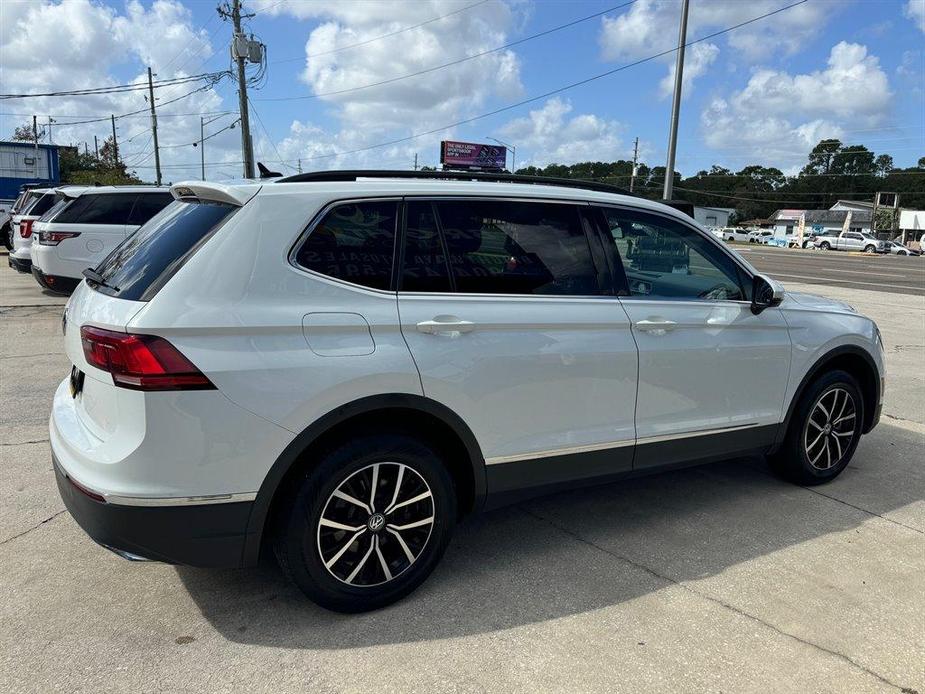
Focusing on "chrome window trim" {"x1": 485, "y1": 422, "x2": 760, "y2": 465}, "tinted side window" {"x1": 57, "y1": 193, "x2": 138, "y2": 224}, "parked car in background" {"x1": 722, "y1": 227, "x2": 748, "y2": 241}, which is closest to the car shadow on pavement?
"chrome window trim" {"x1": 485, "y1": 422, "x2": 760, "y2": 465}

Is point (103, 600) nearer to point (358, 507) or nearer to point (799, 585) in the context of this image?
point (358, 507)

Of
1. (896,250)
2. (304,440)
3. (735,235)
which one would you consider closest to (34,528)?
(304,440)

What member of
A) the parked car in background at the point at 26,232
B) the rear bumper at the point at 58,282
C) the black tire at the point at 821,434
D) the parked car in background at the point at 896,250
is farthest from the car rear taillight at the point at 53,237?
the parked car in background at the point at 896,250

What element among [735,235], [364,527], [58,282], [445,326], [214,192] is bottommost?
[364,527]

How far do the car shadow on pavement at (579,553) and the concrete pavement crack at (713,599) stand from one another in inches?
0.4

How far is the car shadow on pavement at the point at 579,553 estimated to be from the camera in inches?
115

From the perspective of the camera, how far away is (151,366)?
2.46 meters

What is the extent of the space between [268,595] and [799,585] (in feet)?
8.11

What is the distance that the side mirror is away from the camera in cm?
392

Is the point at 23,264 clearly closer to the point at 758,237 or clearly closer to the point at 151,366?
the point at 151,366

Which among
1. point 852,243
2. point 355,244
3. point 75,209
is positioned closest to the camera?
point 355,244

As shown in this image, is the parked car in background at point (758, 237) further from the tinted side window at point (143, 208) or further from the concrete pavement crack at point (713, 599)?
the concrete pavement crack at point (713, 599)

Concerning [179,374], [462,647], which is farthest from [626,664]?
[179,374]

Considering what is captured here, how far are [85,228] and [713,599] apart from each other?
10.2 meters
